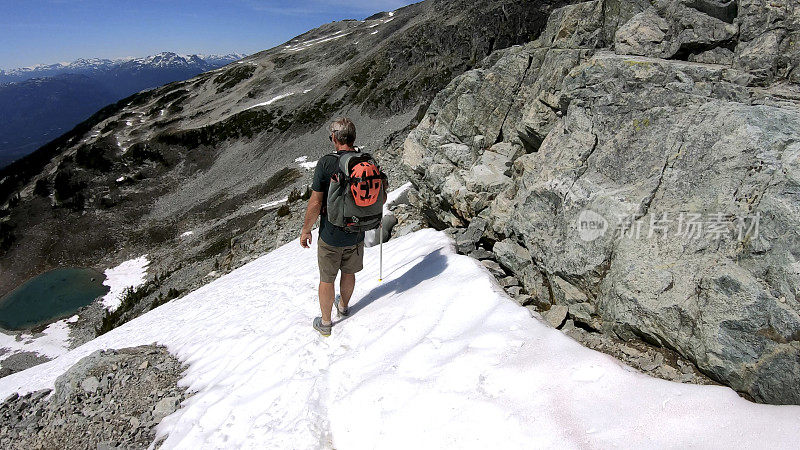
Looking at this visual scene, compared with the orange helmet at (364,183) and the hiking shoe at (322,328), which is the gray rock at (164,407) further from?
the orange helmet at (364,183)

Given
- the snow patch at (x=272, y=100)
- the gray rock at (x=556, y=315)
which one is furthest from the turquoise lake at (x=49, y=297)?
the snow patch at (x=272, y=100)

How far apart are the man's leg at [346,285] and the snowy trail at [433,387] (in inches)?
12.2

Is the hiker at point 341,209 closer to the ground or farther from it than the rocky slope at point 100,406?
farther from it

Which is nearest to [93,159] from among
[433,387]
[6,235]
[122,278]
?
[6,235]

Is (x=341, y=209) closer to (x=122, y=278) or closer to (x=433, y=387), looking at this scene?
(x=433, y=387)

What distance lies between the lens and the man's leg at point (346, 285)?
6574mm

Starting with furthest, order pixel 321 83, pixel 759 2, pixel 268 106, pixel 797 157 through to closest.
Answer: pixel 321 83 → pixel 268 106 → pixel 759 2 → pixel 797 157

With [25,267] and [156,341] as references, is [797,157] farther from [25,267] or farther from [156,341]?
[25,267]

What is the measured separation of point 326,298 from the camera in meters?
6.36

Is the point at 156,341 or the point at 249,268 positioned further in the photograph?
the point at 249,268

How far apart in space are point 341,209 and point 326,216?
463mm

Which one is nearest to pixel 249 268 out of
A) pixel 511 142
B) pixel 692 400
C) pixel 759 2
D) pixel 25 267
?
pixel 511 142

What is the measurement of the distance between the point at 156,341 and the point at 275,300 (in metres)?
2.96

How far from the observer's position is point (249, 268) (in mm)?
15164
